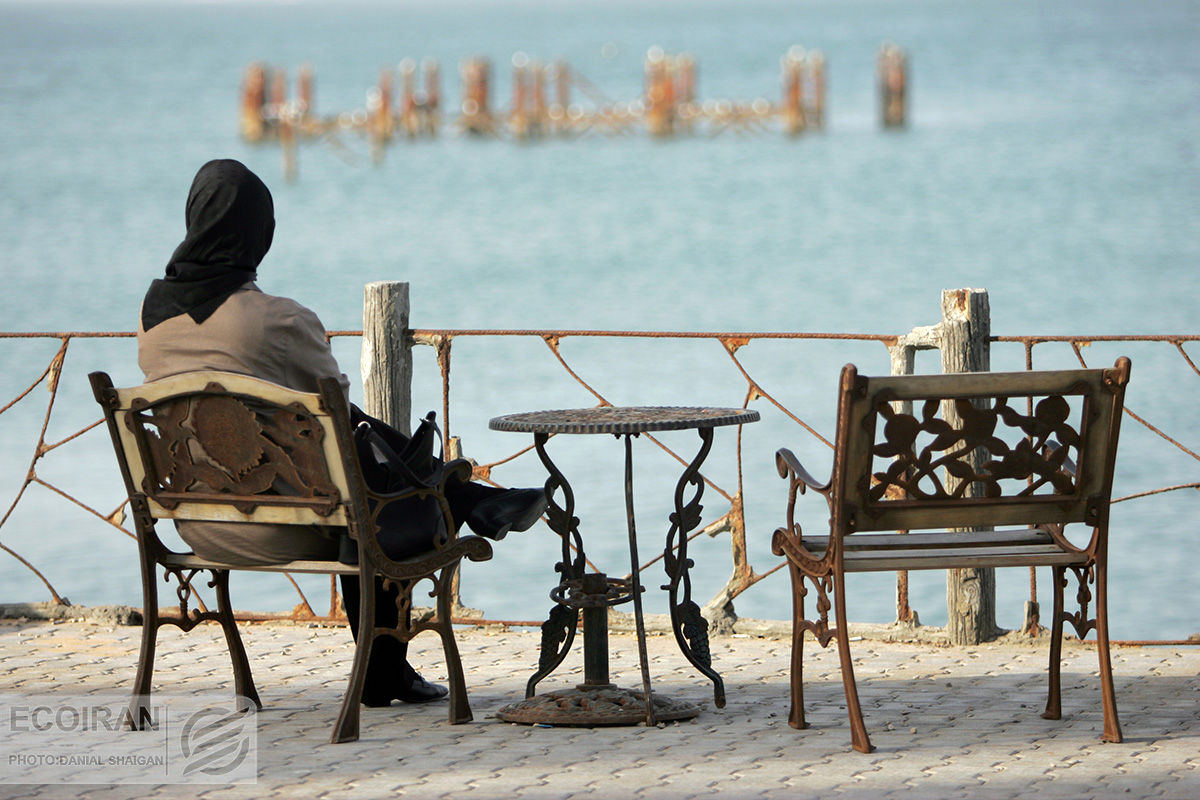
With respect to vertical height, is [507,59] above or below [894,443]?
above

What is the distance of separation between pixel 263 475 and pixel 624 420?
0.91 metres

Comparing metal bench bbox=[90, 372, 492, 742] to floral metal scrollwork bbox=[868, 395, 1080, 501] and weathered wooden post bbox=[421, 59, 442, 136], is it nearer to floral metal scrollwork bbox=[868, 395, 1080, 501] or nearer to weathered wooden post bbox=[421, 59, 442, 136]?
floral metal scrollwork bbox=[868, 395, 1080, 501]

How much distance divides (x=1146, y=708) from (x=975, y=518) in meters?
0.92

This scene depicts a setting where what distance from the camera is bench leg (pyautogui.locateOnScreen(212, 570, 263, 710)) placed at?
4.35 meters

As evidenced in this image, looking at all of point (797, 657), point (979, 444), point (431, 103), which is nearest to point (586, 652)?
point (797, 657)

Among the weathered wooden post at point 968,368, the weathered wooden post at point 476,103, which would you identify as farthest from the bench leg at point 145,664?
the weathered wooden post at point 476,103

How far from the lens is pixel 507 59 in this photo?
378 feet

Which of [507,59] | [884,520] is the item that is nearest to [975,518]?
[884,520]

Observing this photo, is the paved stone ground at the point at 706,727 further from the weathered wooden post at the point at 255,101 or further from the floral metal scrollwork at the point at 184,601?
the weathered wooden post at the point at 255,101

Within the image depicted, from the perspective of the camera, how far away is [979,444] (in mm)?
3830

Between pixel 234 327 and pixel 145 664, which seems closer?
pixel 234 327

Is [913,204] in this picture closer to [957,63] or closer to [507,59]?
[957,63]

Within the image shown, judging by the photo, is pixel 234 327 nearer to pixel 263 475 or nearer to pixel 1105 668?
pixel 263 475

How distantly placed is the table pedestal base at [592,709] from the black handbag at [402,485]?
1.74ft
